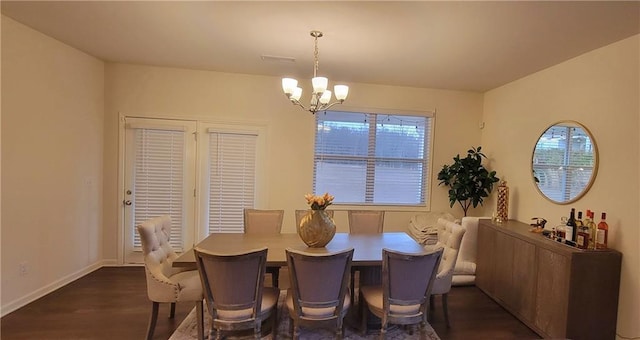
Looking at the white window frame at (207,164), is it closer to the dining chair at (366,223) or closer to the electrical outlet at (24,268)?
the dining chair at (366,223)

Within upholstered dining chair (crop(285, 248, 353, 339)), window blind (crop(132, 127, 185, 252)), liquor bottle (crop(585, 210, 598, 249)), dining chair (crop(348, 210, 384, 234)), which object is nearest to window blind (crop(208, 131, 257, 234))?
window blind (crop(132, 127, 185, 252))

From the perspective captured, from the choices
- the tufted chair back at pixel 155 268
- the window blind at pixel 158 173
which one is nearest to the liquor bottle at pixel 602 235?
the tufted chair back at pixel 155 268

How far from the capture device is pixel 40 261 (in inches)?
123

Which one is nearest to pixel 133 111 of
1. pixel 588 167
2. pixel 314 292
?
pixel 314 292

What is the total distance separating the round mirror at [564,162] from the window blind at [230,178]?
361 centimetres

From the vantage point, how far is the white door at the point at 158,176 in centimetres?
407

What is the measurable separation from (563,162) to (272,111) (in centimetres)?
355

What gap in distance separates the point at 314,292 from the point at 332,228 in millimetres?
661

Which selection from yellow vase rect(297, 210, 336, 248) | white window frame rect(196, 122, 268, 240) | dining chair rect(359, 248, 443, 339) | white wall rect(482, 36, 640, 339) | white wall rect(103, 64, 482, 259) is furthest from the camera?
white window frame rect(196, 122, 268, 240)

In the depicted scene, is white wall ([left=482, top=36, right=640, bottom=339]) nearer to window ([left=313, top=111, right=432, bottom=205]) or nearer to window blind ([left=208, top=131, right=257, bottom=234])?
window ([left=313, top=111, right=432, bottom=205])

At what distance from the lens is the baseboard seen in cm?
281

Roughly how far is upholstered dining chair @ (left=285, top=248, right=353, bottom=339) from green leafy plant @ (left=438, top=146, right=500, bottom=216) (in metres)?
2.83

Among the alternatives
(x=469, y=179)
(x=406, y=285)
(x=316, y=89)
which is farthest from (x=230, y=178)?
(x=469, y=179)

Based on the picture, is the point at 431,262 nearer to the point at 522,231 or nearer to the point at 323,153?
the point at 522,231
